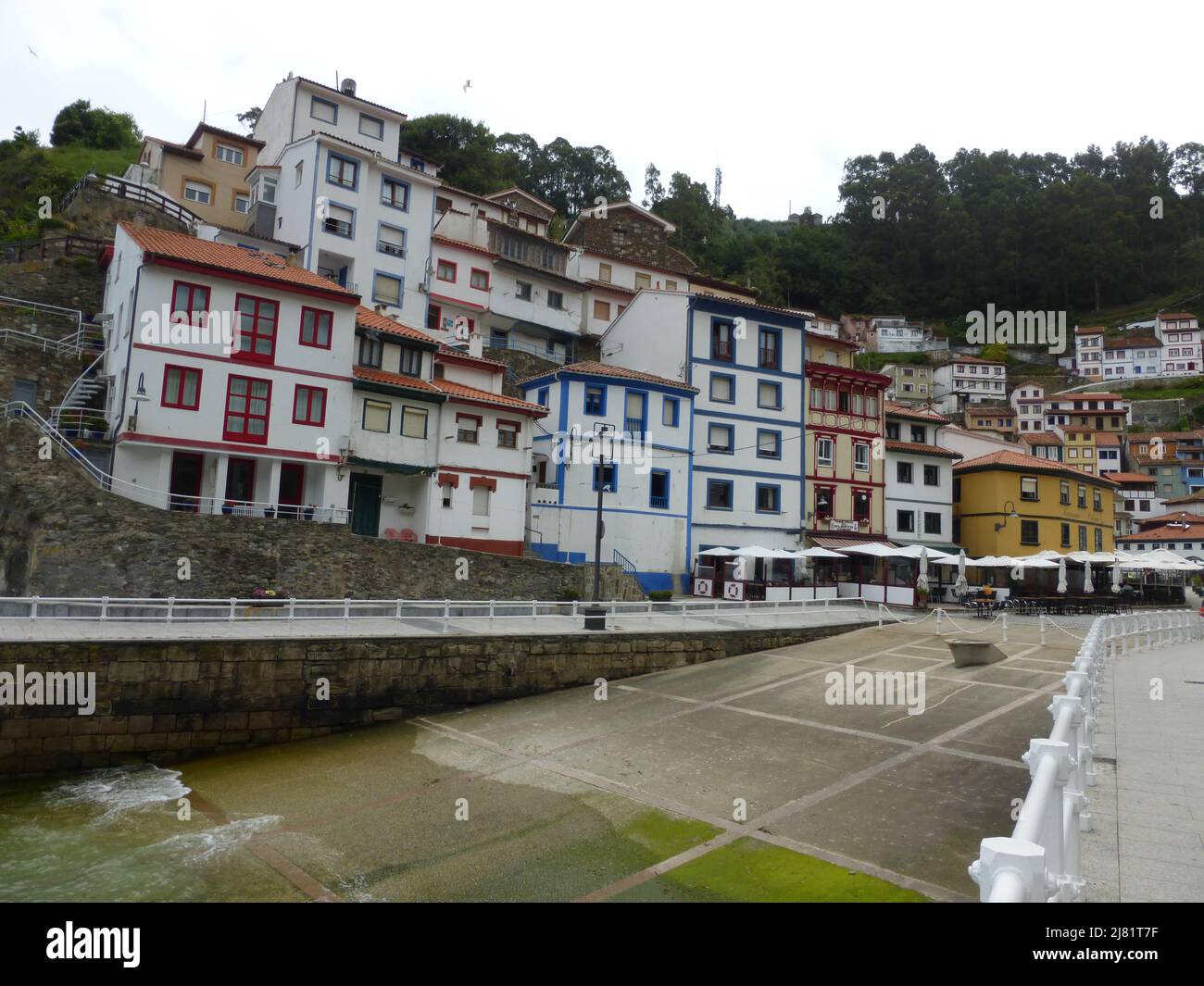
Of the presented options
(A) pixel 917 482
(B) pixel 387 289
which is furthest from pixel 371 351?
(A) pixel 917 482

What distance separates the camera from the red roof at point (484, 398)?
32.9 meters

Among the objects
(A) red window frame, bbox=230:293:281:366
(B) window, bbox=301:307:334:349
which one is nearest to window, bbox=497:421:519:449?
(B) window, bbox=301:307:334:349

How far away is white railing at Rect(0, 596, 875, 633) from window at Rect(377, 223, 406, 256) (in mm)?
27095

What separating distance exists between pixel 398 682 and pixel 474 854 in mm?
8122

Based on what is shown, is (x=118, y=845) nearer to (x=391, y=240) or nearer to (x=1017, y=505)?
(x=391, y=240)

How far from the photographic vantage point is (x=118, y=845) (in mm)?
11156

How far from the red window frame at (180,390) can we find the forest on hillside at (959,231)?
210ft

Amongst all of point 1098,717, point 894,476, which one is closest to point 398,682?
point 1098,717

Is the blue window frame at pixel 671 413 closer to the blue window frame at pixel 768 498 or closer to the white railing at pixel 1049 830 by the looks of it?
the blue window frame at pixel 768 498

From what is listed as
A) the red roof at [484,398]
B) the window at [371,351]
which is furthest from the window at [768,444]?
the window at [371,351]

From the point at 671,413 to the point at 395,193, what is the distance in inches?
864

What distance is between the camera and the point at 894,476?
1802 inches

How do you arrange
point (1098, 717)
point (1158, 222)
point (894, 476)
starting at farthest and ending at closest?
1. point (1158, 222)
2. point (894, 476)
3. point (1098, 717)
